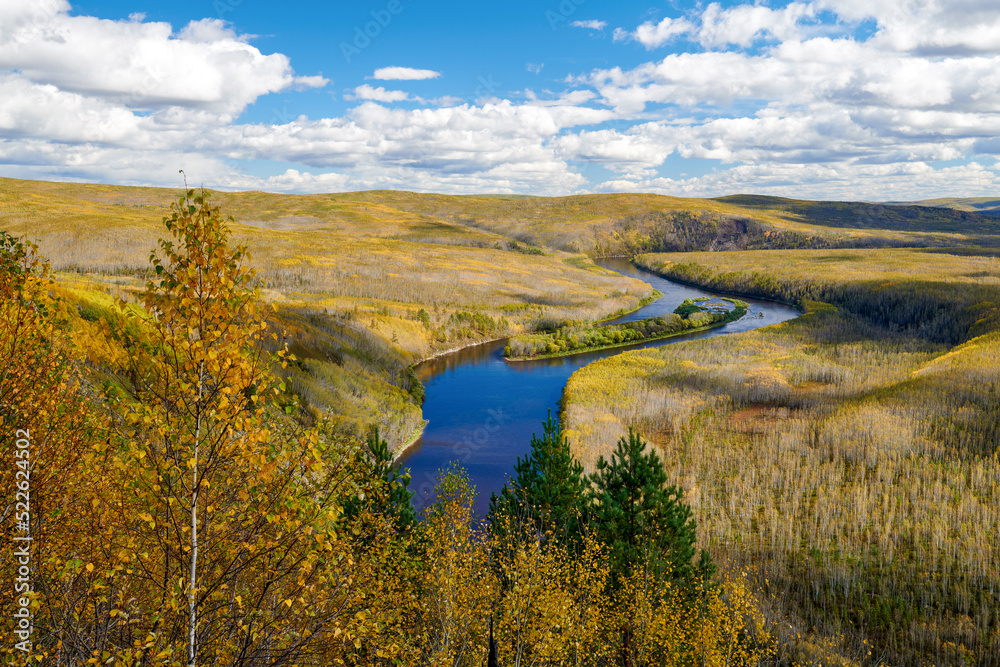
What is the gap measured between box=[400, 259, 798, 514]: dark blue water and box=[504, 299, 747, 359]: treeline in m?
2.19

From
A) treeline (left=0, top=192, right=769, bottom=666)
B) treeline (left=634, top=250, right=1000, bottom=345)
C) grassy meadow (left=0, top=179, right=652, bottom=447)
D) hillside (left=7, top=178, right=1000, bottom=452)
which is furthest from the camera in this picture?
treeline (left=634, top=250, right=1000, bottom=345)

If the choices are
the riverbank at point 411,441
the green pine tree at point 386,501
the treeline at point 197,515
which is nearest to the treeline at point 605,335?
the riverbank at point 411,441

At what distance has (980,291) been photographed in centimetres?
9831

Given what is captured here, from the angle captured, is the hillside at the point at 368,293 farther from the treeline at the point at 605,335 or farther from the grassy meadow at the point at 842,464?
the grassy meadow at the point at 842,464

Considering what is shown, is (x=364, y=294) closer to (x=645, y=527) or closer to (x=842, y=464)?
(x=842, y=464)

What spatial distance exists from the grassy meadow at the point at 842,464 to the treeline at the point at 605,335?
11.8 metres

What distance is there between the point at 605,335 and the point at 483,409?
36656 mm

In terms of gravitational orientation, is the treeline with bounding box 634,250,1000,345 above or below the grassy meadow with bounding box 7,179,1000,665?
above

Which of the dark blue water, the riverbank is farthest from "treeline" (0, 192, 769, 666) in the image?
the riverbank

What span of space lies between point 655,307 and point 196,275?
395 ft

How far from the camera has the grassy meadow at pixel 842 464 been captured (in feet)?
81.3

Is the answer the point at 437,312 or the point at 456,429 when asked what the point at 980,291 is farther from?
the point at 456,429

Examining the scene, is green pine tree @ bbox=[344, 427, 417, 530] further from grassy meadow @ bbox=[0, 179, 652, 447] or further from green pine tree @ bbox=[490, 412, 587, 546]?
grassy meadow @ bbox=[0, 179, 652, 447]

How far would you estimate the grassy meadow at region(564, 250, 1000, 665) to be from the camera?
24766mm
